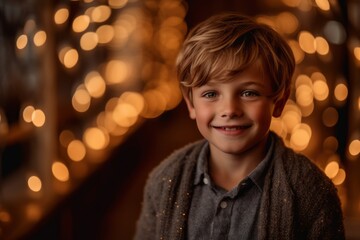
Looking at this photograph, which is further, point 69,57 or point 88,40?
point 88,40

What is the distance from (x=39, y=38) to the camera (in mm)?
1935

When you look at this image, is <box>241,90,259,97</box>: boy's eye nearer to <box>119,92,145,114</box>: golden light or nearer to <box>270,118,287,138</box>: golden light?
<box>270,118,287,138</box>: golden light

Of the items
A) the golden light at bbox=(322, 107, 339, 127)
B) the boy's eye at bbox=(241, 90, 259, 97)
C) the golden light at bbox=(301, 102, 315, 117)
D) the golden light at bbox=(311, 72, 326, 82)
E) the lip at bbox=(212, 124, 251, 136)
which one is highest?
the boy's eye at bbox=(241, 90, 259, 97)

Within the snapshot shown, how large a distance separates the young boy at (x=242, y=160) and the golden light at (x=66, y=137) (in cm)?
125

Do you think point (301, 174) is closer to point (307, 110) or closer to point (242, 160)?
point (242, 160)

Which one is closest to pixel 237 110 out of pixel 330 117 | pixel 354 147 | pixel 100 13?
pixel 354 147

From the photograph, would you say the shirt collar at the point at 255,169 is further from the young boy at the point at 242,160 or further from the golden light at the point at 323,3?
the golden light at the point at 323,3

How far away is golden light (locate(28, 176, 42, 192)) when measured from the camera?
2045mm

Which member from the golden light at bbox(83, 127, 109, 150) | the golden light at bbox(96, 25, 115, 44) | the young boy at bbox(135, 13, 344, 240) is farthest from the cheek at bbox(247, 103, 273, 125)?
the golden light at bbox(96, 25, 115, 44)

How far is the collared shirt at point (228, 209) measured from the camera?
43.8 inches

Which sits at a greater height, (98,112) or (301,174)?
(301,174)

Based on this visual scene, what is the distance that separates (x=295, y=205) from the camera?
3.62 ft

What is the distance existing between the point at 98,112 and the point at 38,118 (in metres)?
1.19

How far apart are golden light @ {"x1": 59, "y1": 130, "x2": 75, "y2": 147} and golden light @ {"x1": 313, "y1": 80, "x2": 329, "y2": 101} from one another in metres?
1.05
